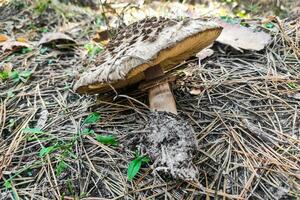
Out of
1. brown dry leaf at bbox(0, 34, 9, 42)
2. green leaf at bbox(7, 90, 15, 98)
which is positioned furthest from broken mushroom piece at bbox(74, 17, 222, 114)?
brown dry leaf at bbox(0, 34, 9, 42)

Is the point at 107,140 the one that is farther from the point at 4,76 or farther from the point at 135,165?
the point at 4,76

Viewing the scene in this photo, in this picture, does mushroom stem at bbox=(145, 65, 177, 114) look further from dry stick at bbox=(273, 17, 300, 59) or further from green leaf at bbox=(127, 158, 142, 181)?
dry stick at bbox=(273, 17, 300, 59)

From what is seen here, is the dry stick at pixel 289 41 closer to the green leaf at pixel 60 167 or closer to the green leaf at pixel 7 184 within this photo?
the green leaf at pixel 60 167

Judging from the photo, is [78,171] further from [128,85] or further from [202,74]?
[202,74]

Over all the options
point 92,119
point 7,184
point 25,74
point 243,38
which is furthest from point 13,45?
point 243,38

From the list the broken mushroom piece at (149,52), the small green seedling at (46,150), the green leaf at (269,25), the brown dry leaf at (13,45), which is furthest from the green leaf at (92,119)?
the green leaf at (269,25)

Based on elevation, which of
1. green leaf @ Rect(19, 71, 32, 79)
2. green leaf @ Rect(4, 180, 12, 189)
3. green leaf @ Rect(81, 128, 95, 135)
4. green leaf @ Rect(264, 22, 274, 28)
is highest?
green leaf @ Rect(19, 71, 32, 79)

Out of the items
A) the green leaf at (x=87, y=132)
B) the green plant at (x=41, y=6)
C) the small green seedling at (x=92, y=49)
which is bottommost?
the green leaf at (x=87, y=132)
